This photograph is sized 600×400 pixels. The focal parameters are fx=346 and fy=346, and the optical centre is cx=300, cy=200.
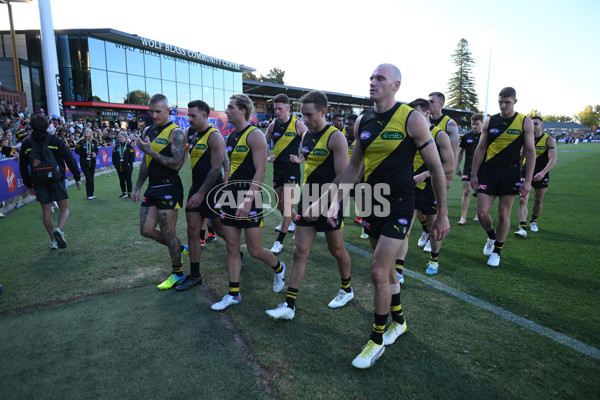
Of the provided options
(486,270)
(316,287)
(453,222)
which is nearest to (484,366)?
(316,287)

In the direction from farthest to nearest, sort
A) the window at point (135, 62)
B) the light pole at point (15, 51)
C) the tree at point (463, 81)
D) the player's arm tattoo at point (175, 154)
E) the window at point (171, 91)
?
1. the tree at point (463, 81)
2. the window at point (171, 91)
3. the window at point (135, 62)
4. the light pole at point (15, 51)
5. the player's arm tattoo at point (175, 154)

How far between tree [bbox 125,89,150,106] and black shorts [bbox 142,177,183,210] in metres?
30.6

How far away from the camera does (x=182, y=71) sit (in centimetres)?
3519

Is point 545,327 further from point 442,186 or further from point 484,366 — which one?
point 442,186

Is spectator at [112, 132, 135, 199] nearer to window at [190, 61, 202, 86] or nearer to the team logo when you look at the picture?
the team logo

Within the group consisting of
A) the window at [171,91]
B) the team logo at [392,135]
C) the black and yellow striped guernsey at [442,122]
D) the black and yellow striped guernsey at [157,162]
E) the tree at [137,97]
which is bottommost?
the black and yellow striped guernsey at [157,162]

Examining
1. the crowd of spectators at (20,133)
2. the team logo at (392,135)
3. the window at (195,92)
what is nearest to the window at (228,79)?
the window at (195,92)

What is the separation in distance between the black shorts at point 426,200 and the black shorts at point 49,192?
587cm

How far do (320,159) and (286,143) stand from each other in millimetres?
2218

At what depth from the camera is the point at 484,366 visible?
2775 millimetres

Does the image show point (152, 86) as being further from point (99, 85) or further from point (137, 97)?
point (99, 85)

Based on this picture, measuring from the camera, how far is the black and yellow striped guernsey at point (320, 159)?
3812 mm

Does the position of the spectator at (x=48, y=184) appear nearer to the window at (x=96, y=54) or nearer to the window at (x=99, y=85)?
the window at (x=99, y=85)

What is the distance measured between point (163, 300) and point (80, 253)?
8.56ft
